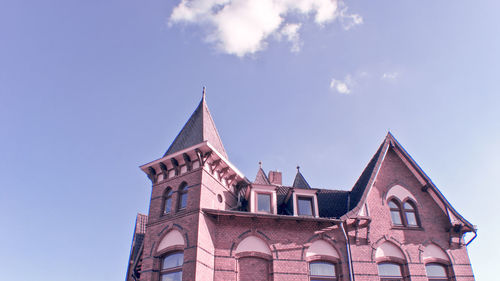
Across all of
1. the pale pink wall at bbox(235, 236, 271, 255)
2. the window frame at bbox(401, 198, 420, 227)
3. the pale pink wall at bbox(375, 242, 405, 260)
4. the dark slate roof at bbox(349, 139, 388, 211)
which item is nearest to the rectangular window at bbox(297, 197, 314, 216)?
the dark slate roof at bbox(349, 139, 388, 211)

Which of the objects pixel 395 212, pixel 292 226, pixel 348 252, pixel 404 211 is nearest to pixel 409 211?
pixel 404 211

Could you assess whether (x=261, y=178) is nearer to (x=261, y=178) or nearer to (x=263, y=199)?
(x=261, y=178)

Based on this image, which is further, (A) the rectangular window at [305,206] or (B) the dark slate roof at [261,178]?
(B) the dark slate roof at [261,178]

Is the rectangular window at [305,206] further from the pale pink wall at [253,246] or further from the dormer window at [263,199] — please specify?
the pale pink wall at [253,246]

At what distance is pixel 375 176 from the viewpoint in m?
20.1

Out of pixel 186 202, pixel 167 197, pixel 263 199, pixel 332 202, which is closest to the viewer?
pixel 186 202

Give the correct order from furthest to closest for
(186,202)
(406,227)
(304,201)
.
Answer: (304,201) < (406,227) < (186,202)

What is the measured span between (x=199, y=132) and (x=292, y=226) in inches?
253

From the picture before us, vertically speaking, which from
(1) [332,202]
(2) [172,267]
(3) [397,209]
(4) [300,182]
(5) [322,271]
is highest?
(4) [300,182]

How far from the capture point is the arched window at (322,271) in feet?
57.6

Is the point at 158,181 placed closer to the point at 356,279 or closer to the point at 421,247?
the point at 356,279

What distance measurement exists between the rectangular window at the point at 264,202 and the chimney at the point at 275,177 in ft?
13.3

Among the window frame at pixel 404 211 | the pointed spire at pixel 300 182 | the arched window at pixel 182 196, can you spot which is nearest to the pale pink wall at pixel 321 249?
the window frame at pixel 404 211

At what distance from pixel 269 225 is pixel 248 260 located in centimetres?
178
